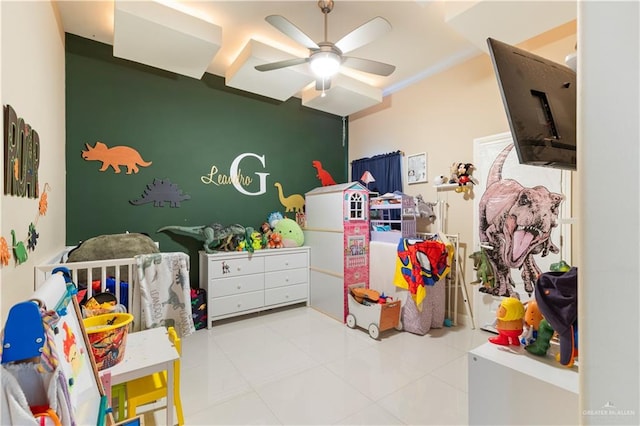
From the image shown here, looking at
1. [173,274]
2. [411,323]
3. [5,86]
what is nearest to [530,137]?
[5,86]

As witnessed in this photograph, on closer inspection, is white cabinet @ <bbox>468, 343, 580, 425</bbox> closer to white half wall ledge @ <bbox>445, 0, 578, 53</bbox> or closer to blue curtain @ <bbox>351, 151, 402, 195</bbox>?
white half wall ledge @ <bbox>445, 0, 578, 53</bbox>

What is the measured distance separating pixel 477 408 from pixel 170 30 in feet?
10.1

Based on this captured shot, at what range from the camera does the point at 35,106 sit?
1674 millimetres

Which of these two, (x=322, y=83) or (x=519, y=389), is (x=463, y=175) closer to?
(x=322, y=83)

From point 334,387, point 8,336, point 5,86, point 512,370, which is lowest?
point 334,387

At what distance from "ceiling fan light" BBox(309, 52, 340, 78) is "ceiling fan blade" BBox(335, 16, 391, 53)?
0.28 ft

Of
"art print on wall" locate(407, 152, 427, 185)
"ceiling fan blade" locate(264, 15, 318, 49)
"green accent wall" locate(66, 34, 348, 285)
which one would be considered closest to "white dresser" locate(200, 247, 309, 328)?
"green accent wall" locate(66, 34, 348, 285)

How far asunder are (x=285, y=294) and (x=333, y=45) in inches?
107

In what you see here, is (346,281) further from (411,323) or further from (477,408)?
(477,408)

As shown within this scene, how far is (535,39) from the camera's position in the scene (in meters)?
2.69

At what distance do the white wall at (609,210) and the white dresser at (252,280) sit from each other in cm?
316

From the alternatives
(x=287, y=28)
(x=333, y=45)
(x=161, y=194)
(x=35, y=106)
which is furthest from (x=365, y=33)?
(x=161, y=194)

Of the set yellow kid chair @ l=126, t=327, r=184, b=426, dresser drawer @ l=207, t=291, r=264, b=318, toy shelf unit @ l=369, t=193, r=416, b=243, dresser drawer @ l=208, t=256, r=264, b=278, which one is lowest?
dresser drawer @ l=207, t=291, r=264, b=318

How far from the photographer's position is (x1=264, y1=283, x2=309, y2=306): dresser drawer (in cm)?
350
